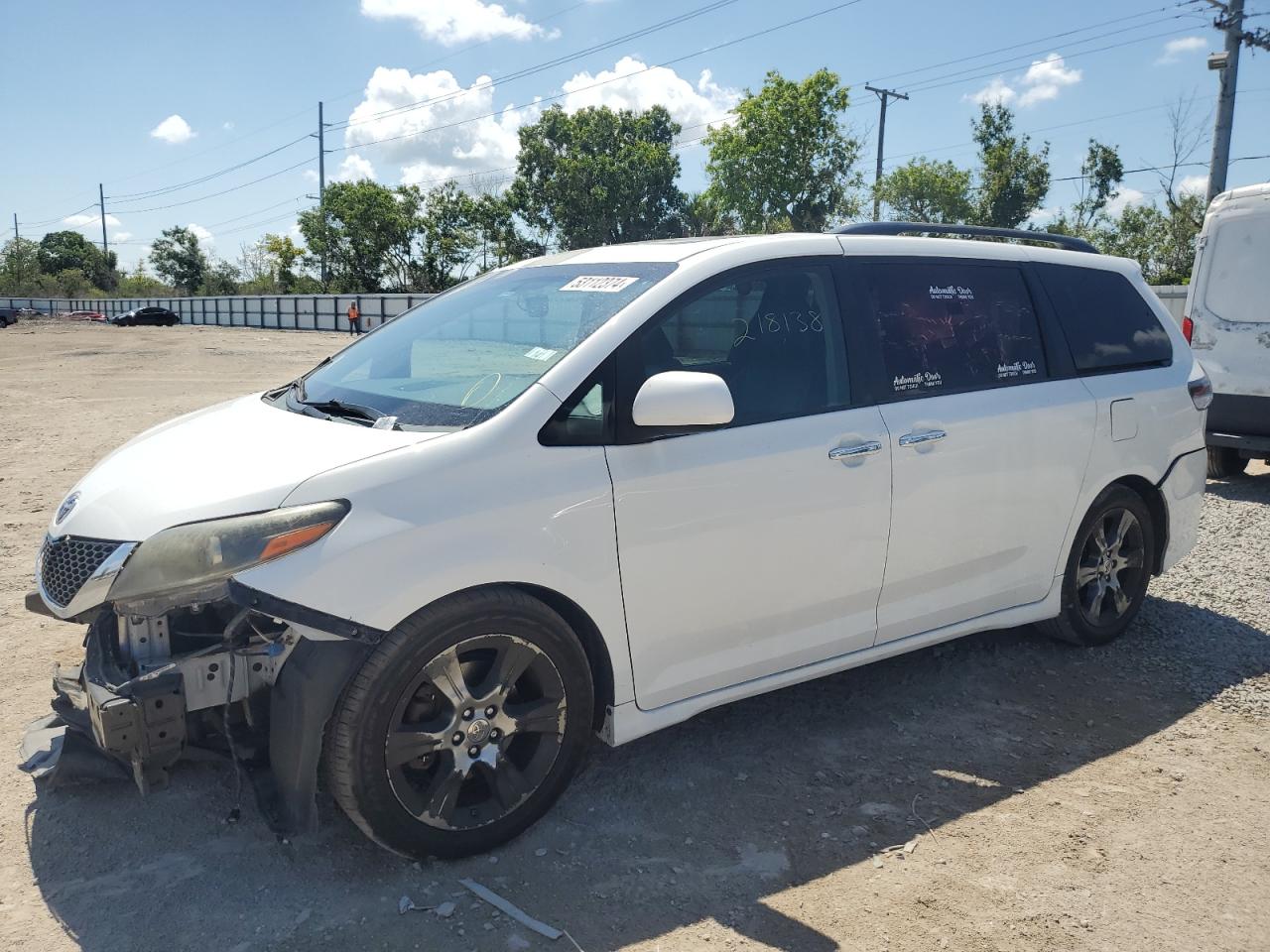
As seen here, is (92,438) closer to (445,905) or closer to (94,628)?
(94,628)

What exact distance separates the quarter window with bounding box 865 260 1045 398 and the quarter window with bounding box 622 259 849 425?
0.87 ft

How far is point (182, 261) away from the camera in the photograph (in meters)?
102

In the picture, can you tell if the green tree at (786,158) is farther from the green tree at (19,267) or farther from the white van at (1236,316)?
the green tree at (19,267)

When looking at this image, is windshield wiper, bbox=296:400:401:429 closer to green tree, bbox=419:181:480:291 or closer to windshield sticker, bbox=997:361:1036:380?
windshield sticker, bbox=997:361:1036:380

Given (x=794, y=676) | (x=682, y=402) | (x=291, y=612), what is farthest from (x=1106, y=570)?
(x=291, y=612)

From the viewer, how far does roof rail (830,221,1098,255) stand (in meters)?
4.19

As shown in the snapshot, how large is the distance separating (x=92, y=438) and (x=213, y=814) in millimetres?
8781

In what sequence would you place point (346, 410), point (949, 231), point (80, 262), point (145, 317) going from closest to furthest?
point (346, 410), point (949, 231), point (145, 317), point (80, 262)

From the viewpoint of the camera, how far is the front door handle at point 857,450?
3.52 metres

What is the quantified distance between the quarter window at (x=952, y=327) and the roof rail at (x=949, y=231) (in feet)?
0.83

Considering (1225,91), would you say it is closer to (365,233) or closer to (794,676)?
(794,676)

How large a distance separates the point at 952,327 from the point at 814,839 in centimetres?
211

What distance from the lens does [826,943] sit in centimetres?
269

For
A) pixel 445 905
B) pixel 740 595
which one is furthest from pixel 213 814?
pixel 740 595
